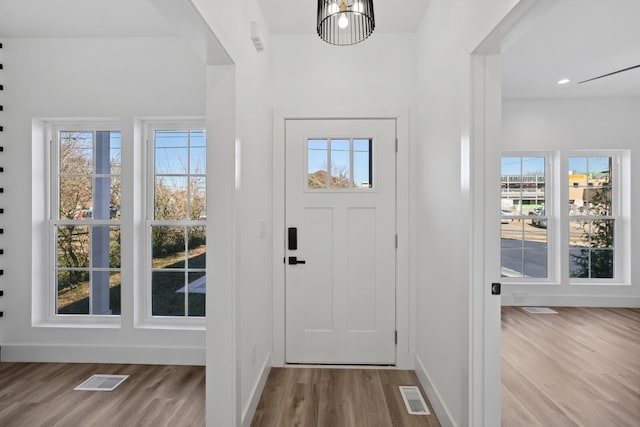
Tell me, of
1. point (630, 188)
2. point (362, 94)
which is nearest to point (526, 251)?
point (630, 188)

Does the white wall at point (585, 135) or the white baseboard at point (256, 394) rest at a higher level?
the white wall at point (585, 135)

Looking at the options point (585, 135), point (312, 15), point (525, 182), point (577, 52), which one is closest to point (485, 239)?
point (312, 15)

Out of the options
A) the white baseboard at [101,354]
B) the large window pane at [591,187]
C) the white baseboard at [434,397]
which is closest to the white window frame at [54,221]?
the white baseboard at [101,354]

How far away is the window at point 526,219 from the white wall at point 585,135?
0.24 m

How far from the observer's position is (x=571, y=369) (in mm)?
2822

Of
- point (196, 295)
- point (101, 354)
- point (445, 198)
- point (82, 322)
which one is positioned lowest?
point (101, 354)

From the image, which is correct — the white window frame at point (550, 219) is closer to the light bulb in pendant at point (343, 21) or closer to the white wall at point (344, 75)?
the white wall at point (344, 75)

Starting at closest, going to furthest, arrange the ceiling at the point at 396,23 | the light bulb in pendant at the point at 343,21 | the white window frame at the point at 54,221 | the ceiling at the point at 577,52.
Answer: the light bulb in pendant at the point at 343,21, the ceiling at the point at 396,23, the ceiling at the point at 577,52, the white window frame at the point at 54,221

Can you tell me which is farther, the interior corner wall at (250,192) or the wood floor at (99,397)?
the wood floor at (99,397)

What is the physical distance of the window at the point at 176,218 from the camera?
295 centimetres

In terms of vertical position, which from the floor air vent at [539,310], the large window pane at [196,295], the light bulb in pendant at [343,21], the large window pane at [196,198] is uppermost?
the light bulb in pendant at [343,21]

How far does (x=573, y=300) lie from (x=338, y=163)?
12.7 feet

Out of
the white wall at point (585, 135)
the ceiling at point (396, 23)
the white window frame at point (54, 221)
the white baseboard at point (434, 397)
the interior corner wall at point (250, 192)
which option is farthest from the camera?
the white wall at point (585, 135)

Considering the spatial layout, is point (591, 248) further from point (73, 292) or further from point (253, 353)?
point (73, 292)
